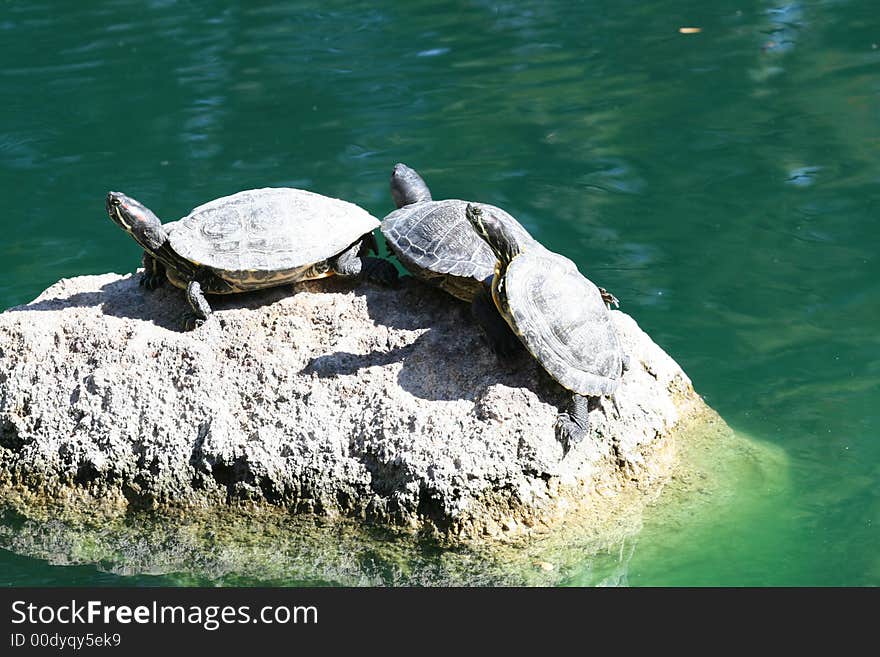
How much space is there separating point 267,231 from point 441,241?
789 millimetres

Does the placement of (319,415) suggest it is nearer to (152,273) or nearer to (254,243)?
(254,243)

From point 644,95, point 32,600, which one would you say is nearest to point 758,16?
point 644,95

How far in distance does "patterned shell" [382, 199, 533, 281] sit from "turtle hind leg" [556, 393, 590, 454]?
736mm

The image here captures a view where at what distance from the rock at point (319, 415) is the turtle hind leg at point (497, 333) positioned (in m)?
0.07

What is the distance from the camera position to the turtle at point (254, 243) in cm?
498

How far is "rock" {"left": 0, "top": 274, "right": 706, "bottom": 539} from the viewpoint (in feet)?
14.7

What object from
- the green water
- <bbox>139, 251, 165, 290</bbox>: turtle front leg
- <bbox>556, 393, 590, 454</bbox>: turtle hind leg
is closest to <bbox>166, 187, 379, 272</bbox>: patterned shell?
<bbox>139, 251, 165, 290</bbox>: turtle front leg

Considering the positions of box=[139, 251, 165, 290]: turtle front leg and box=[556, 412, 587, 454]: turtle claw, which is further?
box=[139, 251, 165, 290]: turtle front leg

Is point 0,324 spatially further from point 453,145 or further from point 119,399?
point 453,145

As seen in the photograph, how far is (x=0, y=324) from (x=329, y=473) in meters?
1.83

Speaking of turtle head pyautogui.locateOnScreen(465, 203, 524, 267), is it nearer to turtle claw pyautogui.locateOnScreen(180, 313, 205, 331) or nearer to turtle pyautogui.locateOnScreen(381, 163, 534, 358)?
turtle pyautogui.locateOnScreen(381, 163, 534, 358)

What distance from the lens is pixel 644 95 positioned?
1045 centimetres

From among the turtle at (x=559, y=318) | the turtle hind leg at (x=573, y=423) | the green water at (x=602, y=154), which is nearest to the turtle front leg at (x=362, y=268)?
the turtle at (x=559, y=318)

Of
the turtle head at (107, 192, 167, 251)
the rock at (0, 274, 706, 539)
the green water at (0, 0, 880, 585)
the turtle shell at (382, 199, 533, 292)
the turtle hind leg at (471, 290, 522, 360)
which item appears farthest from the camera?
the green water at (0, 0, 880, 585)
